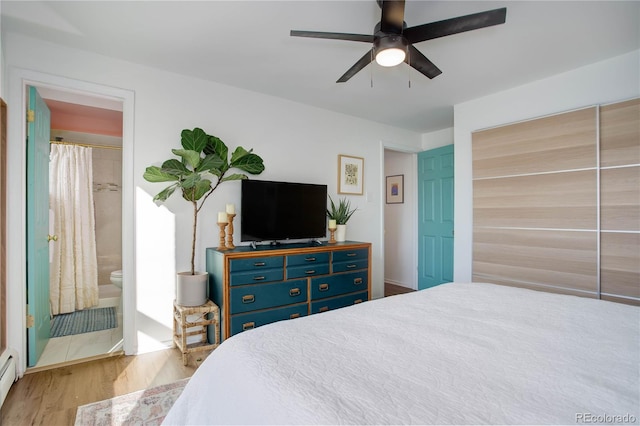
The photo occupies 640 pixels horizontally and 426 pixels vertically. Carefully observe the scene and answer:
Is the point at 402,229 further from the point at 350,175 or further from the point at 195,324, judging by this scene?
the point at 195,324

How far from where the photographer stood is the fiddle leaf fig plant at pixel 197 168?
251 centimetres

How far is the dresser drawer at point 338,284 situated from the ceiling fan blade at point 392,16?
210 cm

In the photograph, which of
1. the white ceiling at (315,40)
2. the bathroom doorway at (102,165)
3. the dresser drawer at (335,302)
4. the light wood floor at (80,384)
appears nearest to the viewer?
the light wood floor at (80,384)

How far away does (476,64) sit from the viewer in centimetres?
265

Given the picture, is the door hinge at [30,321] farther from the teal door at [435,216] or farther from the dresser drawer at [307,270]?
the teal door at [435,216]

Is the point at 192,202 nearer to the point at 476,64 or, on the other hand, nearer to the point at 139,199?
the point at 139,199

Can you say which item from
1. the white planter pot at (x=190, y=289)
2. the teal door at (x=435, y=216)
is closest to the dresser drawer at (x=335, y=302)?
the white planter pot at (x=190, y=289)

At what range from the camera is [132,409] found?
1.85 meters

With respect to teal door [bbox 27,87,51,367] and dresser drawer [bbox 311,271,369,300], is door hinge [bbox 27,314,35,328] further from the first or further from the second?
dresser drawer [bbox 311,271,369,300]

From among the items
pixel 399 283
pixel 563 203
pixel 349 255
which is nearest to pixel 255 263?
pixel 349 255

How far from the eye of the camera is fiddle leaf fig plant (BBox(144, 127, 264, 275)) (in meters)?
2.51

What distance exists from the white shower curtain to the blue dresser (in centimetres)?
213

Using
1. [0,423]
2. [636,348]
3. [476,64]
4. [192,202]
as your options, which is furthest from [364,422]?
[476,64]

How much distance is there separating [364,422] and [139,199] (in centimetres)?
258
